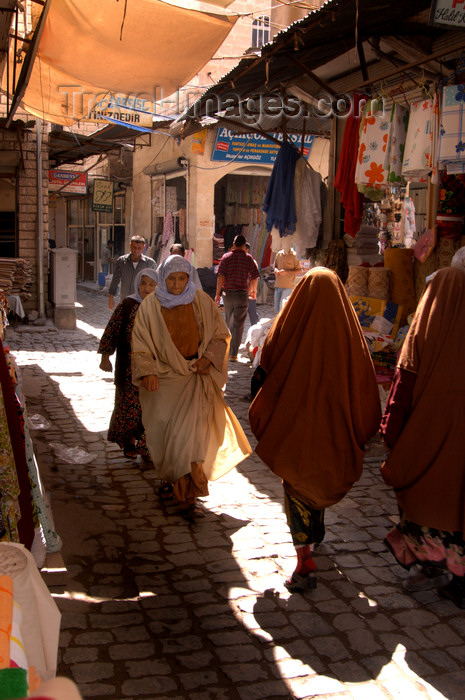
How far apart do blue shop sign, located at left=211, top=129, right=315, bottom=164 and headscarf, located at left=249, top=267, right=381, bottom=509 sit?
14596 millimetres

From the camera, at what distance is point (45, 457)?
19.3 feet

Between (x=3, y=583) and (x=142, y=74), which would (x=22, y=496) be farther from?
(x=142, y=74)

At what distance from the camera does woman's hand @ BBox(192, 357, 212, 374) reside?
4789 millimetres

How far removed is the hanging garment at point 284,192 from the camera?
25.9ft

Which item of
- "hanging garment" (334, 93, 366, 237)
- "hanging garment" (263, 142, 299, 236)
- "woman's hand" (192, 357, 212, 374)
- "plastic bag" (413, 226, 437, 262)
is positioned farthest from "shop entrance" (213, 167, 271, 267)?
"woman's hand" (192, 357, 212, 374)

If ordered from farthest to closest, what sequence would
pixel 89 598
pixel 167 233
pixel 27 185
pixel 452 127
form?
pixel 167 233 → pixel 27 185 → pixel 452 127 → pixel 89 598

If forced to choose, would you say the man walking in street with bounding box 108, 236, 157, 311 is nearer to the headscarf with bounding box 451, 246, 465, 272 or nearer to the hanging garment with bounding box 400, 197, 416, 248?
the hanging garment with bounding box 400, 197, 416, 248

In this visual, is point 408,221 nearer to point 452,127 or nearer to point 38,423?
point 452,127

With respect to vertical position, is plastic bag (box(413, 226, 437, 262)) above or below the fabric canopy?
below

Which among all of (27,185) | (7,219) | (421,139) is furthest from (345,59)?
(7,219)

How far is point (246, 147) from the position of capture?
1789cm

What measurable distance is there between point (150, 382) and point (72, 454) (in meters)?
1.73

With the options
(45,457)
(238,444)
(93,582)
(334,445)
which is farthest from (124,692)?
(45,457)

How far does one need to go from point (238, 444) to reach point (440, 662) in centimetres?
216
